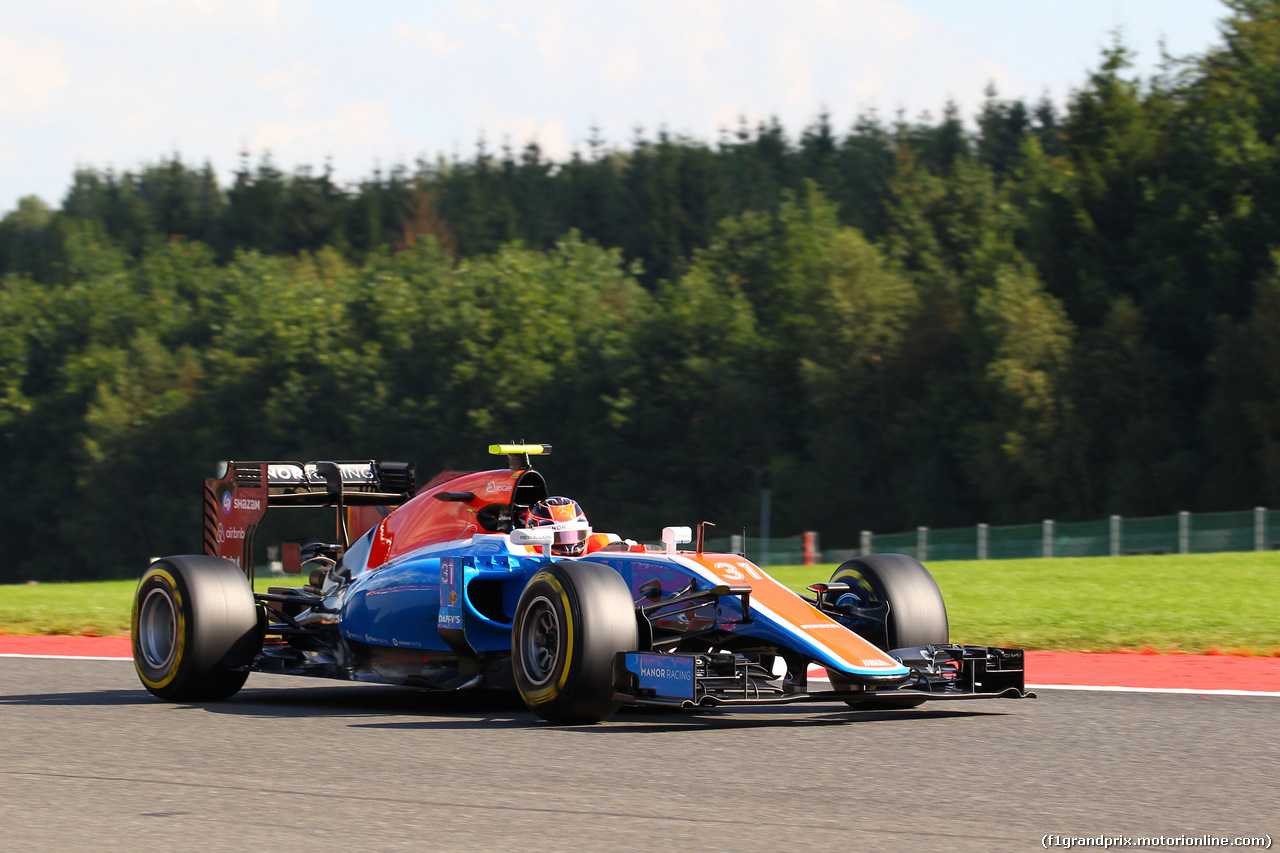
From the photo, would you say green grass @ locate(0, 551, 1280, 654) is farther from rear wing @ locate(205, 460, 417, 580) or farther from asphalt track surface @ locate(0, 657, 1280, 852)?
rear wing @ locate(205, 460, 417, 580)

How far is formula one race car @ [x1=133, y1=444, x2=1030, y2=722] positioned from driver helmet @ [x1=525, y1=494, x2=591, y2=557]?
0.01 metres

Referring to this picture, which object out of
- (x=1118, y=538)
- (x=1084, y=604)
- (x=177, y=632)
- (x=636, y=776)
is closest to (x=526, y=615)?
(x=636, y=776)

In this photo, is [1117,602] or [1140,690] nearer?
[1140,690]

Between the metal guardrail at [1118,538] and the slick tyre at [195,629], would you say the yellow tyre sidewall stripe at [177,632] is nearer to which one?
the slick tyre at [195,629]

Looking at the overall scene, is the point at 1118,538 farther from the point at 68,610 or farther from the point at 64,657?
the point at 64,657

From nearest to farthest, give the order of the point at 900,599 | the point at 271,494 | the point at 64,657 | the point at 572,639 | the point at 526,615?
the point at 572,639, the point at 526,615, the point at 900,599, the point at 271,494, the point at 64,657

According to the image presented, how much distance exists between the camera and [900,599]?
10102 millimetres

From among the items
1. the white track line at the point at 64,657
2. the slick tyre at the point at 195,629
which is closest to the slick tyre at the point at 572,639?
the slick tyre at the point at 195,629

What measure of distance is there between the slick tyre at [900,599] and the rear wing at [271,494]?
410cm

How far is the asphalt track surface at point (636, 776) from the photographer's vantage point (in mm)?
6324

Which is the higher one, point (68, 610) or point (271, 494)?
point (271, 494)

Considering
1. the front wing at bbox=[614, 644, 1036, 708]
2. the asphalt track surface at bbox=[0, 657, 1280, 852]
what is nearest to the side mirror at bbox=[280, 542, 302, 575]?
the asphalt track surface at bbox=[0, 657, 1280, 852]

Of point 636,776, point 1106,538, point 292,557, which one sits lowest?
point 636,776
